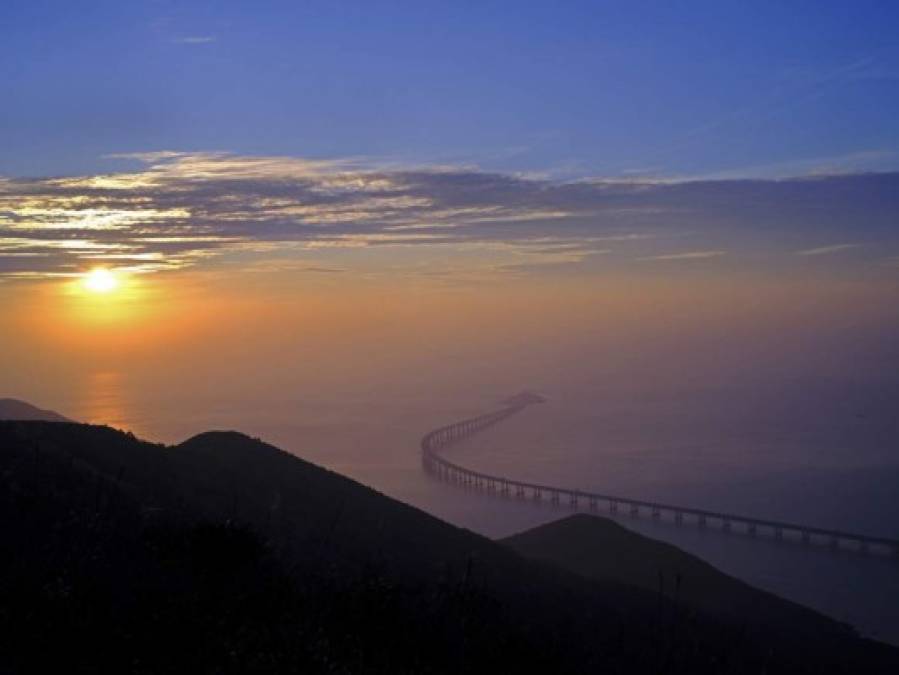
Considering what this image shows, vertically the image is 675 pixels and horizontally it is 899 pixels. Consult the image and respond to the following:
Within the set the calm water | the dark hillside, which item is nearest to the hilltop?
the calm water

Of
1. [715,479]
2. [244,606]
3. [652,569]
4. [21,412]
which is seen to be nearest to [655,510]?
[715,479]

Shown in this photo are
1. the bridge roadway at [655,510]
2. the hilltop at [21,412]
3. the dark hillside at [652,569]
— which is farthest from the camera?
the hilltop at [21,412]

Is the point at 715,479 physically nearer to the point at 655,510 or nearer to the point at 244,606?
the point at 655,510

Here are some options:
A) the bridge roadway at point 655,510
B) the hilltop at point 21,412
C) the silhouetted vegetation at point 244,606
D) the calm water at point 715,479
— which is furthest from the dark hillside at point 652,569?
the hilltop at point 21,412

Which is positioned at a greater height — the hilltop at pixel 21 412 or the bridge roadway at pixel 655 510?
the hilltop at pixel 21 412

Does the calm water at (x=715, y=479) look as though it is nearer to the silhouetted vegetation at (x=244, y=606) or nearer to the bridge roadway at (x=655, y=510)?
the bridge roadway at (x=655, y=510)

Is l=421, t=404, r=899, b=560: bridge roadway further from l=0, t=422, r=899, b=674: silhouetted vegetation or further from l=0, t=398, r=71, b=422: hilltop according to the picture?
l=0, t=422, r=899, b=674: silhouetted vegetation
